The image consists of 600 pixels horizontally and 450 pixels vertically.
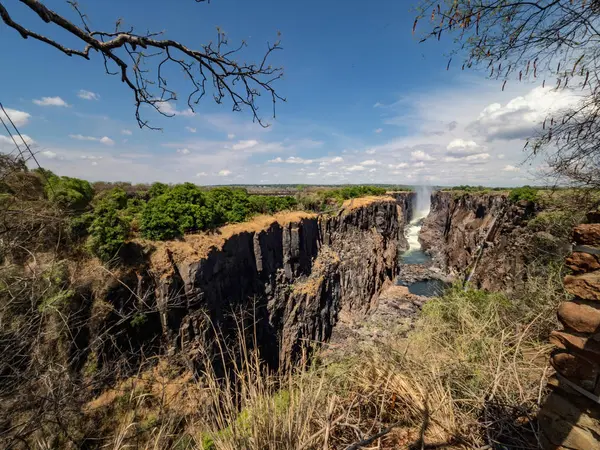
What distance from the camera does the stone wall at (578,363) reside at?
7.56ft

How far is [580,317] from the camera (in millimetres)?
2373

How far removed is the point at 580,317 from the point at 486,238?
34656 mm

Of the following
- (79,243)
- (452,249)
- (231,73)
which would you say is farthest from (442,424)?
(452,249)

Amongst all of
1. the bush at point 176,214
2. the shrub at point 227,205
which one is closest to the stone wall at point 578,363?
the bush at point 176,214

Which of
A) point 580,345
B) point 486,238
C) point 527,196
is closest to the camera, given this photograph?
point 580,345

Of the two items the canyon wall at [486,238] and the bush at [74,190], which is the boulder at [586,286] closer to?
the canyon wall at [486,238]

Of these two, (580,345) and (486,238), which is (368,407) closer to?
(580,345)

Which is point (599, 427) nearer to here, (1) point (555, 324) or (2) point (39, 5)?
(1) point (555, 324)

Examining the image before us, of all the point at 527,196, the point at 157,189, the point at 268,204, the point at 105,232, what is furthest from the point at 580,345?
the point at 527,196

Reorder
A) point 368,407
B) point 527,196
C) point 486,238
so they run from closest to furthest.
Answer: point 368,407, point 527,196, point 486,238

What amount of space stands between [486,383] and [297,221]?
21821 millimetres

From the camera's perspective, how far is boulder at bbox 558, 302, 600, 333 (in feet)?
7.53

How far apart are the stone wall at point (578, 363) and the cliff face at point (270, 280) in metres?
2.48

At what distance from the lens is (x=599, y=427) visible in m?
2.28
